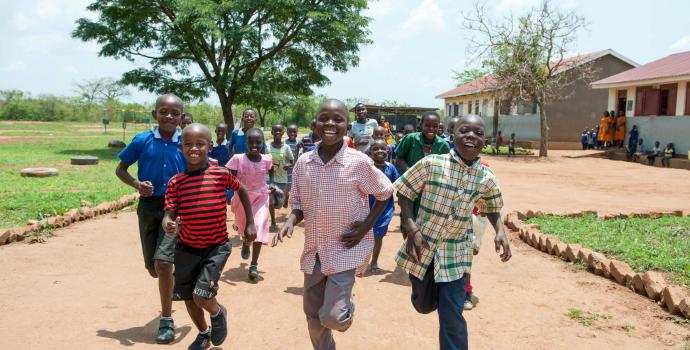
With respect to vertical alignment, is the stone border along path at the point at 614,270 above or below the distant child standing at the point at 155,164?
below

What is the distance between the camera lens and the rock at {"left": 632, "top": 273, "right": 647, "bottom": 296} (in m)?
4.89

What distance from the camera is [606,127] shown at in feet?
80.7

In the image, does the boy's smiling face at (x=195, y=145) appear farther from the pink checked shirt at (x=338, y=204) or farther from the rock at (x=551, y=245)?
the rock at (x=551, y=245)

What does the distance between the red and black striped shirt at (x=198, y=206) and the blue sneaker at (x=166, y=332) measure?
2.27 ft

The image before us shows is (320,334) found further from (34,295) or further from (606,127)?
(606,127)

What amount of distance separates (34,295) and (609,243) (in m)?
6.22

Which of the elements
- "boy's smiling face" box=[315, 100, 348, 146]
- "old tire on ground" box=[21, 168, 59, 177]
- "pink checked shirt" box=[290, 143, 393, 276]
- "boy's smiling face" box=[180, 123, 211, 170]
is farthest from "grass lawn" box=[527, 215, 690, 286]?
"old tire on ground" box=[21, 168, 59, 177]

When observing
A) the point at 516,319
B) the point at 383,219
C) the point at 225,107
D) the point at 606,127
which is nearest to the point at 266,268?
the point at 383,219

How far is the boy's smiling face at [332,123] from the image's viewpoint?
10.1 ft

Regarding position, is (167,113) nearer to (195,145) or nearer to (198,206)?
(195,145)

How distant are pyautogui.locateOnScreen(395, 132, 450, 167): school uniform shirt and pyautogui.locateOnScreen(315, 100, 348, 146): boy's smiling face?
2301mm

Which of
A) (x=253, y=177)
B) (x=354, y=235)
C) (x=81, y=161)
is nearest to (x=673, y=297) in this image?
(x=354, y=235)

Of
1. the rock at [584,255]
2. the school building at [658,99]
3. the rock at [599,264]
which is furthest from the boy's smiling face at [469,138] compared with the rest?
the school building at [658,99]

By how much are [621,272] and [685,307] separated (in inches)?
37.0
